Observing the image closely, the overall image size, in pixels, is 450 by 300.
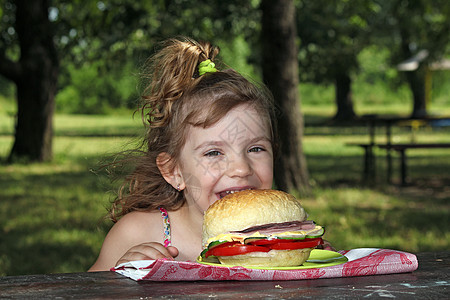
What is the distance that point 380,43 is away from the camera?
32.4 meters

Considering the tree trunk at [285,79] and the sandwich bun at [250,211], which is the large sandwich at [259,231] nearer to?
the sandwich bun at [250,211]

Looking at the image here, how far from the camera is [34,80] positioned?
46.8 feet

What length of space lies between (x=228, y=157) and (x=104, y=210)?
6233 millimetres

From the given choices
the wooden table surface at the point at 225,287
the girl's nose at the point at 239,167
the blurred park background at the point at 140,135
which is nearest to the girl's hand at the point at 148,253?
the wooden table surface at the point at 225,287

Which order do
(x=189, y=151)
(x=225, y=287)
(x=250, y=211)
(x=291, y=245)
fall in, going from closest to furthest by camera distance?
(x=225, y=287), (x=291, y=245), (x=250, y=211), (x=189, y=151)

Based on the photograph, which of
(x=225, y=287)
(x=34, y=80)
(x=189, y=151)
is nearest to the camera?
(x=225, y=287)

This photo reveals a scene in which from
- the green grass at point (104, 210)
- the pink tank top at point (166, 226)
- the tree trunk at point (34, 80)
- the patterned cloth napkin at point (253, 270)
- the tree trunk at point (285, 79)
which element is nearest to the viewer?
the patterned cloth napkin at point (253, 270)

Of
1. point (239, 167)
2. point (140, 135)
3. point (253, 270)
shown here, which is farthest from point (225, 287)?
point (140, 135)

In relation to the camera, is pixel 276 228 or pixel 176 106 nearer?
pixel 276 228

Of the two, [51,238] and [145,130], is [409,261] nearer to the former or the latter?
[145,130]

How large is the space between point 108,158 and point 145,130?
0.85 feet

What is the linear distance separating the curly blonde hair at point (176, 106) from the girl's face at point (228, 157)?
0.15 ft

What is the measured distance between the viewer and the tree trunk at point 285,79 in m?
9.10

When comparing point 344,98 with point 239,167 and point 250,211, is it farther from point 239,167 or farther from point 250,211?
point 250,211
